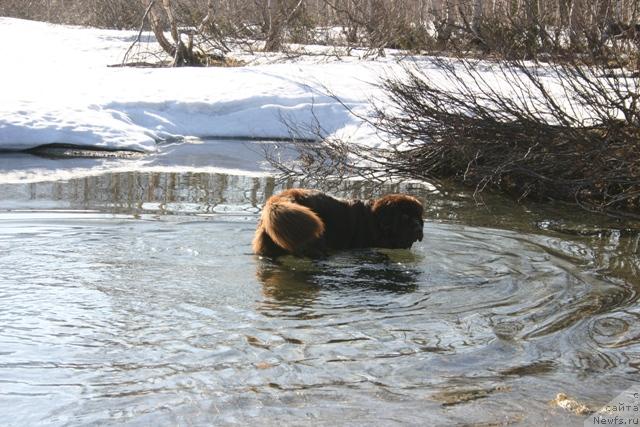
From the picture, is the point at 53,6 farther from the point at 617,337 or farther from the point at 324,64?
the point at 617,337

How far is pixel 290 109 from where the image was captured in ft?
58.9

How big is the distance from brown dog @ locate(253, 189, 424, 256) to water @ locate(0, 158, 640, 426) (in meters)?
0.19

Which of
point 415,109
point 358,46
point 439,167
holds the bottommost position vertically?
point 439,167

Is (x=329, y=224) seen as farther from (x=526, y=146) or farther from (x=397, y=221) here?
(x=526, y=146)

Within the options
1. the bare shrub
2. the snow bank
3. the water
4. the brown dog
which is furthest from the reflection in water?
the snow bank

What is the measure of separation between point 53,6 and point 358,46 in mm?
23680

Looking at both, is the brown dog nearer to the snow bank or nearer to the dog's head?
the dog's head

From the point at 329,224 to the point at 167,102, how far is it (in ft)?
35.8

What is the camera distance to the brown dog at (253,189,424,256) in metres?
7.52

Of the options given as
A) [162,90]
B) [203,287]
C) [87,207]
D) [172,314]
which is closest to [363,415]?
[172,314]

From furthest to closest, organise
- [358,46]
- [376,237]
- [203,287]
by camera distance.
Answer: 1. [358,46]
2. [376,237]
3. [203,287]

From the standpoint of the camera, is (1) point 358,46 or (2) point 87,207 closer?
(2) point 87,207

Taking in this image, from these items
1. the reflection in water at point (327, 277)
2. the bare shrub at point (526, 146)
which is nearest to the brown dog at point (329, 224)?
the reflection in water at point (327, 277)

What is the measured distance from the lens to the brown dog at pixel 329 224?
7.52 metres
